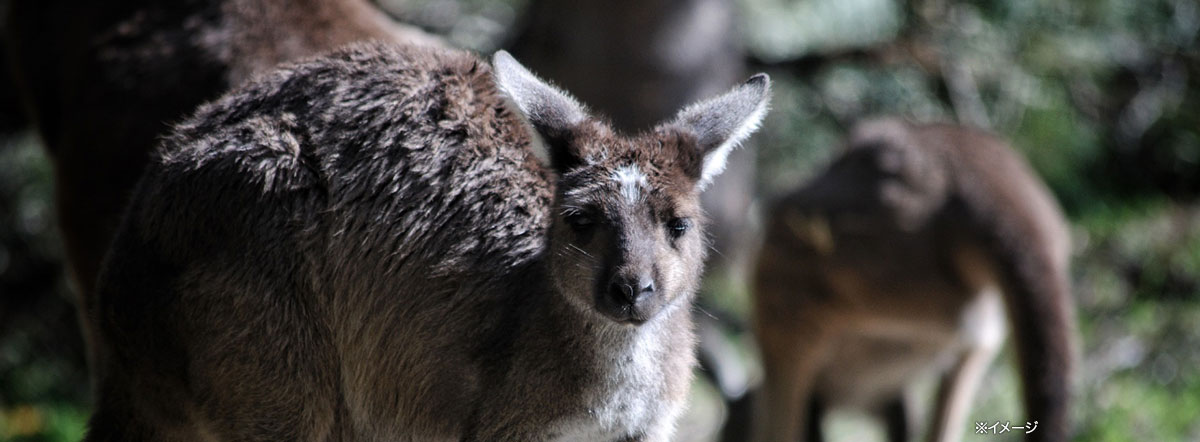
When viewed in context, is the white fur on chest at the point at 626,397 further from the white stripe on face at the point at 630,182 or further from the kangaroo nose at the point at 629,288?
the white stripe on face at the point at 630,182

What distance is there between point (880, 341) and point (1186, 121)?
3.56 metres

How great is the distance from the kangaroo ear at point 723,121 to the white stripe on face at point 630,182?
0.24 metres

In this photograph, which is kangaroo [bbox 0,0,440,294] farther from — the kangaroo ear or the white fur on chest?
the white fur on chest

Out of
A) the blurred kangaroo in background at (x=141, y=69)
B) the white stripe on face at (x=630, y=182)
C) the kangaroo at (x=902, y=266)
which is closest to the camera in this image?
the white stripe on face at (x=630, y=182)

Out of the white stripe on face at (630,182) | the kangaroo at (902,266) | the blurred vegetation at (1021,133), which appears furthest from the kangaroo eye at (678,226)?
the blurred vegetation at (1021,133)

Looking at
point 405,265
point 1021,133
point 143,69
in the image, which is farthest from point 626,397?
point 1021,133

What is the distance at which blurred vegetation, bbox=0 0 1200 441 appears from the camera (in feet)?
25.2

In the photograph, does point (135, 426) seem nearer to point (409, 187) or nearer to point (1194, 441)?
point (409, 187)

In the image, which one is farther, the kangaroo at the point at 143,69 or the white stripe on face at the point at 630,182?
the kangaroo at the point at 143,69

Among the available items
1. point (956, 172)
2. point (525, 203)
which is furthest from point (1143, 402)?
point (525, 203)

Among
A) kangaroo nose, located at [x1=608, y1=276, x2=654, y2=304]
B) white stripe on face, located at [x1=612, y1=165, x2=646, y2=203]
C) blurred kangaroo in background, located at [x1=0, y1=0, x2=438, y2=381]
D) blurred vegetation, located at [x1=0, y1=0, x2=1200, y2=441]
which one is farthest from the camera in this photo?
blurred vegetation, located at [x1=0, y1=0, x2=1200, y2=441]

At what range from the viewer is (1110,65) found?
27.9 feet

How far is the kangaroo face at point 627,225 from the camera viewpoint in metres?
3.34

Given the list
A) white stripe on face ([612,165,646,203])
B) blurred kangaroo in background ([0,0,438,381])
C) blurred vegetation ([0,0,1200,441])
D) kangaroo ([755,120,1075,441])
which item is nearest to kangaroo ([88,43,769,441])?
white stripe on face ([612,165,646,203])
